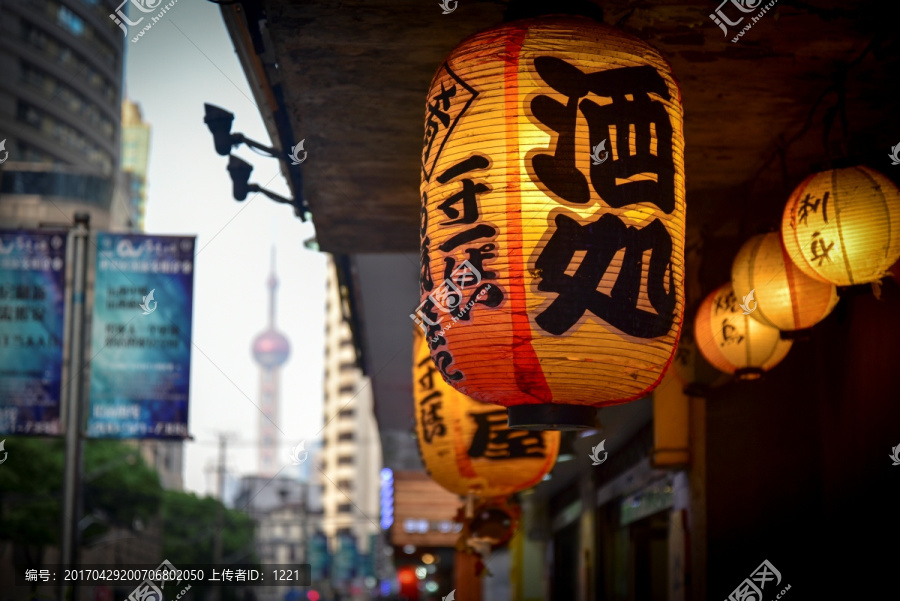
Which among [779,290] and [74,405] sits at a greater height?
[779,290]

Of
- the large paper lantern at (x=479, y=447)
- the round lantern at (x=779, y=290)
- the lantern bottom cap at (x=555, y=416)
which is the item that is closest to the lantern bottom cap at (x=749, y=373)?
the round lantern at (x=779, y=290)

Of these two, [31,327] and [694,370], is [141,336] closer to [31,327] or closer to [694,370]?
[31,327]

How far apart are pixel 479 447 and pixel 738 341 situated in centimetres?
281

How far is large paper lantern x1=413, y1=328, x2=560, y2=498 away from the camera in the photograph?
29.7 feet

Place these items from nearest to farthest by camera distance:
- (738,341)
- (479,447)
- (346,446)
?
(738,341)
(479,447)
(346,446)

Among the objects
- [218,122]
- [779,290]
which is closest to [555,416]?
[779,290]

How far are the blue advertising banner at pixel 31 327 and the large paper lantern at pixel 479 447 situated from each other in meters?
6.16

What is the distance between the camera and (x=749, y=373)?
7.37m

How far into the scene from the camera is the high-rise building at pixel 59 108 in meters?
47.3

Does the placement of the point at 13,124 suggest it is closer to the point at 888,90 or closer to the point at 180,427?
the point at 180,427

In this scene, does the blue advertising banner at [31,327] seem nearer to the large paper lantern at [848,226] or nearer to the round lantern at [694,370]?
the round lantern at [694,370]

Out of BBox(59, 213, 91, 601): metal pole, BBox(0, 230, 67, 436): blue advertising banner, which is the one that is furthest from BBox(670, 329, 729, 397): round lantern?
BBox(59, 213, 91, 601): metal pole

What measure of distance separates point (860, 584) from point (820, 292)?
7.98ft

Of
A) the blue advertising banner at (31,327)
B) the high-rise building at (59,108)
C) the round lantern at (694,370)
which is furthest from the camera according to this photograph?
the high-rise building at (59,108)
